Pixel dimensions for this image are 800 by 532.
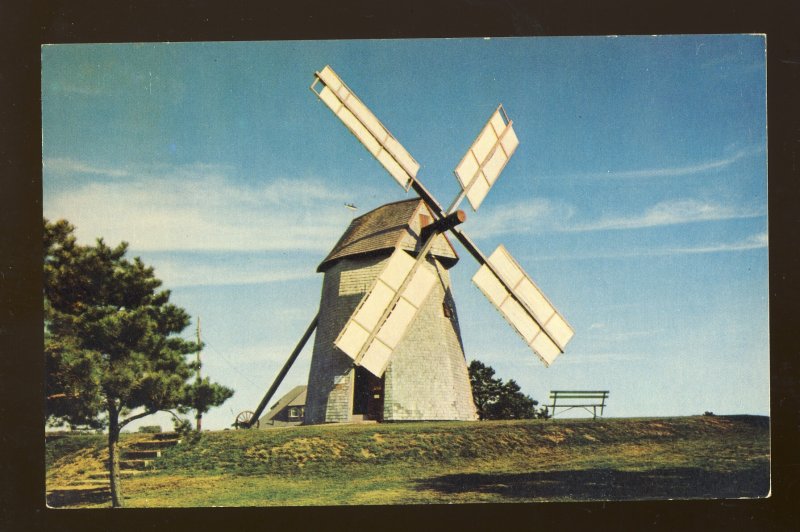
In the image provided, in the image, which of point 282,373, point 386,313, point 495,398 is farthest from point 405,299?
point 495,398

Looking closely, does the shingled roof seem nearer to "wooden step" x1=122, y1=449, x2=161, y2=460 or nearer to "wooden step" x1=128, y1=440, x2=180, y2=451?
"wooden step" x1=128, y1=440, x2=180, y2=451

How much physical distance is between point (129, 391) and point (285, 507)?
3596 millimetres

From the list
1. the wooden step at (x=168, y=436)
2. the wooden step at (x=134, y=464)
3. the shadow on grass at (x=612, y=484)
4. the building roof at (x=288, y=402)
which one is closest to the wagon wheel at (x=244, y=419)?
the wooden step at (x=168, y=436)

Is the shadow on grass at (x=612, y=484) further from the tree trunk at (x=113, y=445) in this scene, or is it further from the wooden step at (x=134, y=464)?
the tree trunk at (x=113, y=445)

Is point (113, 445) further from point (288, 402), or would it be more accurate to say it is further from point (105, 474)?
point (288, 402)

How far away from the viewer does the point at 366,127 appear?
1559cm

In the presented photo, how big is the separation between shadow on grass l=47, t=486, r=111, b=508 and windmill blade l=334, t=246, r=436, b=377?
4.53 metres

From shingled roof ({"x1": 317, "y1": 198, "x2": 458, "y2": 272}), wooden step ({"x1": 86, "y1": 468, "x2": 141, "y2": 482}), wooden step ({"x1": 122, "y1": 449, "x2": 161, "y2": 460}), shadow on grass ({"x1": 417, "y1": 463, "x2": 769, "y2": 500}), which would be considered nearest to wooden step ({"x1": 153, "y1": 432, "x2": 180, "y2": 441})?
wooden step ({"x1": 122, "y1": 449, "x2": 161, "y2": 460})

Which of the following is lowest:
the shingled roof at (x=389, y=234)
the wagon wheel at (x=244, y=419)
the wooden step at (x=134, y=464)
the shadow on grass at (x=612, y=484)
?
the shadow on grass at (x=612, y=484)

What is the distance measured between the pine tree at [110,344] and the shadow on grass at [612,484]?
4593mm

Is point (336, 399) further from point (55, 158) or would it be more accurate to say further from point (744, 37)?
point (744, 37)

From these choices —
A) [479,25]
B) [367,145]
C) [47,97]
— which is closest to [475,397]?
[367,145]

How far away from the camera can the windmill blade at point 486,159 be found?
15836 mm

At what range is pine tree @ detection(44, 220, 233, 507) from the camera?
46.4ft
